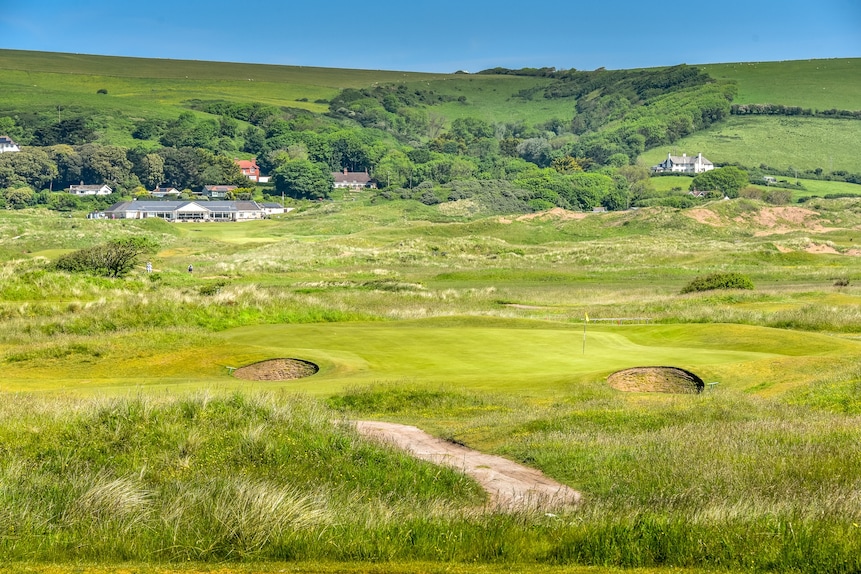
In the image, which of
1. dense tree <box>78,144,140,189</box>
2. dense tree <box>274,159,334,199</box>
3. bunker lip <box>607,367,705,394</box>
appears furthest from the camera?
dense tree <box>78,144,140,189</box>

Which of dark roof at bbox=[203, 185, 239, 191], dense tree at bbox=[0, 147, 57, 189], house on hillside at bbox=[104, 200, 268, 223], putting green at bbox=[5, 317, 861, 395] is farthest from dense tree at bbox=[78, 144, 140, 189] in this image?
putting green at bbox=[5, 317, 861, 395]

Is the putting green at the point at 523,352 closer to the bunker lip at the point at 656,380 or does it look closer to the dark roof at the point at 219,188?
the bunker lip at the point at 656,380

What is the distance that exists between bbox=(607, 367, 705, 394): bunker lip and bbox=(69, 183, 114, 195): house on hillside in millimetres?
185099

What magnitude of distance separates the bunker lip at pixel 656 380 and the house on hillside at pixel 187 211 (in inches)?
5468

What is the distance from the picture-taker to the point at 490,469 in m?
14.2

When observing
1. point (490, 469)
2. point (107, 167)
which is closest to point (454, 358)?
point (490, 469)

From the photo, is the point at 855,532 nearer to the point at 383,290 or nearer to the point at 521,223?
the point at 383,290

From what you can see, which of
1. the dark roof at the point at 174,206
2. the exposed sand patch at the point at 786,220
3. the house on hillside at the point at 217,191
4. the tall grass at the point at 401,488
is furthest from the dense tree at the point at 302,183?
the tall grass at the point at 401,488

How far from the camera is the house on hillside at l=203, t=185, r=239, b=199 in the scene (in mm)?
186875

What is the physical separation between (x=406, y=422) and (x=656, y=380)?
781 centimetres

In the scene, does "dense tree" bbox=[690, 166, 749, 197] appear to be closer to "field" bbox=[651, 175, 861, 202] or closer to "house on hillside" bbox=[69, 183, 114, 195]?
"field" bbox=[651, 175, 861, 202]

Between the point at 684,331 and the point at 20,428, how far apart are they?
25024 mm

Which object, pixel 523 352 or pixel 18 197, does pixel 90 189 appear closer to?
pixel 18 197

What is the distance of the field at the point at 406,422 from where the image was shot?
935 cm
